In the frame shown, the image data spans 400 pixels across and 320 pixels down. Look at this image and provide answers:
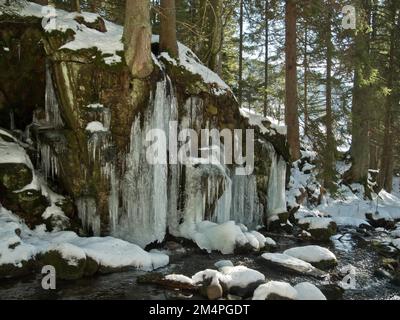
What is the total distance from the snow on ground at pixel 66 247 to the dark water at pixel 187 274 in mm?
276

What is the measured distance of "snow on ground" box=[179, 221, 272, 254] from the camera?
948 cm

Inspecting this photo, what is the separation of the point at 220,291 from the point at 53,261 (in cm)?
311

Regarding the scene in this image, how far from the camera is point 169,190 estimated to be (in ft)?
33.1

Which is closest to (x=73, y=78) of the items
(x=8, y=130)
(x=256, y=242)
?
(x=8, y=130)

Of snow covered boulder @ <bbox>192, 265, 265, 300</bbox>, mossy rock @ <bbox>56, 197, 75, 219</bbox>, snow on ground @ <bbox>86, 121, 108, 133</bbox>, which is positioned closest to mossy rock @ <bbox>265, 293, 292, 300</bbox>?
snow covered boulder @ <bbox>192, 265, 265, 300</bbox>

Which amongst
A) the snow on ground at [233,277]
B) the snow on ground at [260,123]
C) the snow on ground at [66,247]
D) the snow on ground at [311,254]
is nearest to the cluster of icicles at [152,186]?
the snow on ground at [66,247]

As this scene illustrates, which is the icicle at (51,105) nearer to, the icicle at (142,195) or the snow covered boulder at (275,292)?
the icicle at (142,195)

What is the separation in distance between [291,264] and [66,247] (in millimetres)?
4624

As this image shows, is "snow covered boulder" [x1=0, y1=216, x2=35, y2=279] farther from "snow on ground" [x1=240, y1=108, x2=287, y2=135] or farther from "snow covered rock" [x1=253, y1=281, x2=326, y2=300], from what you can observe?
"snow on ground" [x1=240, y1=108, x2=287, y2=135]

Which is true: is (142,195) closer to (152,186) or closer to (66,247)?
(152,186)

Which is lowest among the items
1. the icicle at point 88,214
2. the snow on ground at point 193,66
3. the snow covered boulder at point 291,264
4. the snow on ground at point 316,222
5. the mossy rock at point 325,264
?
the mossy rock at point 325,264

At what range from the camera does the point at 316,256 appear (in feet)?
29.2

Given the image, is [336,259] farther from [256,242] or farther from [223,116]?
[223,116]

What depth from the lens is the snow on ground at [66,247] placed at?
23.6ft
